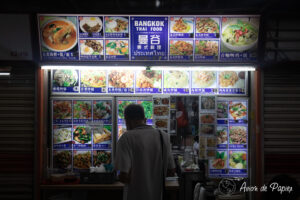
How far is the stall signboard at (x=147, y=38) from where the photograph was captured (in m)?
5.63

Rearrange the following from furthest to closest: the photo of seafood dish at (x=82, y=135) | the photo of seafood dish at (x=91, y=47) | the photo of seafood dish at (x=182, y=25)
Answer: the photo of seafood dish at (x=82, y=135)
the photo of seafood dish at (x=91, y=47)
the photo of seafood dish at (x=182, y=25)

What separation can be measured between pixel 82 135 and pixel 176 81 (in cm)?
228

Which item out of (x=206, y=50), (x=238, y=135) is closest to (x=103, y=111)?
(x=206, y=50)

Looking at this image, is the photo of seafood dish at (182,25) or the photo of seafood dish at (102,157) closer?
the photo of seafood dish at (182,25)

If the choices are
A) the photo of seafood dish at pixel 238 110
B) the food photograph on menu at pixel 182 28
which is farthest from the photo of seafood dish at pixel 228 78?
the food photograph on menu at pixel 182 28

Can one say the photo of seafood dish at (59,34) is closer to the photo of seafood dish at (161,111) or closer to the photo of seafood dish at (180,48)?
the photo of seafood dish at (180,48)

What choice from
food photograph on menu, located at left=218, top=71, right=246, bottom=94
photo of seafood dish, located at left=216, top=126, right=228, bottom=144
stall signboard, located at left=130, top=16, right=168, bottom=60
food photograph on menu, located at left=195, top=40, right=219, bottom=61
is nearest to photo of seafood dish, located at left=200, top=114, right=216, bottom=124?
photo of seafood dish, located at left=216, top=126, right=228, bottom=144

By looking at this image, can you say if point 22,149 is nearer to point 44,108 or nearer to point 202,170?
point 44,108

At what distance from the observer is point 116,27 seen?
5672 millimetres

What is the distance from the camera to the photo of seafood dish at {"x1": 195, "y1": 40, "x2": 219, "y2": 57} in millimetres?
5707

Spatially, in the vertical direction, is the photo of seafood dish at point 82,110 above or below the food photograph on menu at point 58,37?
below

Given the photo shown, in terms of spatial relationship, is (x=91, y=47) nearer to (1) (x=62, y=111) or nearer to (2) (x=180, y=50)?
(1) (x=62, y=111)

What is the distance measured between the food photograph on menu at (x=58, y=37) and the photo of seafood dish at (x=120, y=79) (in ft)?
2.77

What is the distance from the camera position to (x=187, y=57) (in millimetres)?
5707
